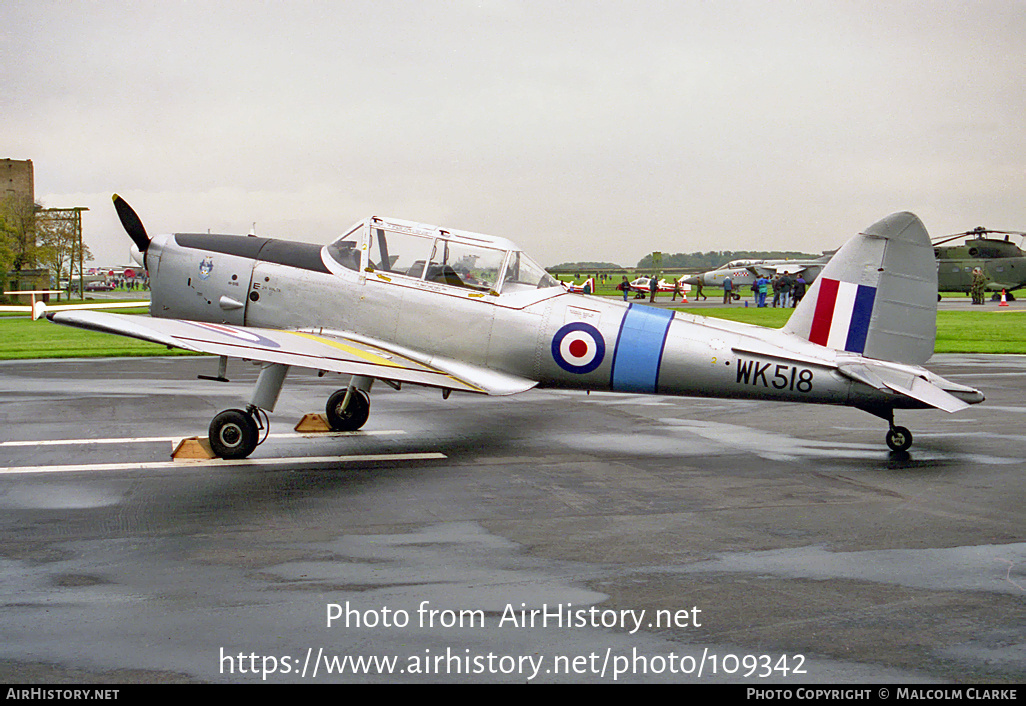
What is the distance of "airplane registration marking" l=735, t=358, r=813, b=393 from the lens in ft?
31.7

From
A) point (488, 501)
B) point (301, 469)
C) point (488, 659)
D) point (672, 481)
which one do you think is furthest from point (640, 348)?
point (488, 659)

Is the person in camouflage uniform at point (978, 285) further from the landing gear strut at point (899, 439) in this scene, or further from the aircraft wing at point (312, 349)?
the aircraft wing at point (312, 349)

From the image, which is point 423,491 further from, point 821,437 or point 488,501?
point 821,437

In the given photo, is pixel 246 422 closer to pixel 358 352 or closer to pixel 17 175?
pixel 358 352

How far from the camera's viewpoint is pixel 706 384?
9883 millimetres

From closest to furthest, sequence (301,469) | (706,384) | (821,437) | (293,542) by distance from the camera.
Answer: (293,542)
(301,469)
(706,384)
(821,437)

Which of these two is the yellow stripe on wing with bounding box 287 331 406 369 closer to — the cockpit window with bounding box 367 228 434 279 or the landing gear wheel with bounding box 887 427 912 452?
the cockpit window with bounding box 367 228 434 279

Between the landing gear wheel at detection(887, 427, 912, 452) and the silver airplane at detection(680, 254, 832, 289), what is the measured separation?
46475 mm

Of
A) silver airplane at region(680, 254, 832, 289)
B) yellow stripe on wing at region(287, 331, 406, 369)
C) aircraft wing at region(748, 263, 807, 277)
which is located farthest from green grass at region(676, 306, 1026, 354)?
aircraft wing at region(748, 263, 807, 277)

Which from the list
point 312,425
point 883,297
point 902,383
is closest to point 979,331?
point 883,297

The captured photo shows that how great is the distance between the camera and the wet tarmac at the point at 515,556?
14.5 ft

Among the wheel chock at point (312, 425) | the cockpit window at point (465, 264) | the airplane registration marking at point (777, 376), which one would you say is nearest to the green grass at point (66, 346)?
the wheel chock at point (312, 425)

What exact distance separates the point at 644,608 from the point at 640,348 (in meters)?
5.21

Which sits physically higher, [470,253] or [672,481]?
[470,253]
